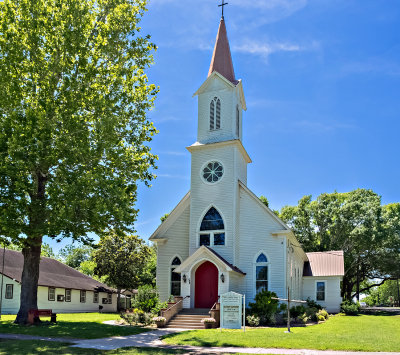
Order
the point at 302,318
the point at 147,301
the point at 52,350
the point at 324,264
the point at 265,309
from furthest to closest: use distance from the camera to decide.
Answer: the point at 324,264 → the point at 147,301 → the point at 302,318 → the point at 265,309 → the point at 52,350

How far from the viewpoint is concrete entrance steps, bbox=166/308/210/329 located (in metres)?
20.9

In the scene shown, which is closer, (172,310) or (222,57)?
→ (172,310)

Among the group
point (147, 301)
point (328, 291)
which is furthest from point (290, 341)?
point (328, 291)

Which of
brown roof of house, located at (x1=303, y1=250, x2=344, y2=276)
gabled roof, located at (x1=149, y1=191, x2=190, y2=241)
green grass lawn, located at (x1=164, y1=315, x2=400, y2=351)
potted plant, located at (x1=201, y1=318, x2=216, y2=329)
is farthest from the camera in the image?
brown roof of house, located at (x1=303, y1=250, x2=344, y2=276)

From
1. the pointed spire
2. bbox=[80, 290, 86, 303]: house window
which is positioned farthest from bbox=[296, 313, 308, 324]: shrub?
bbox=[80, 290, 86, 303]: house window

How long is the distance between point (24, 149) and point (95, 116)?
3734 mm

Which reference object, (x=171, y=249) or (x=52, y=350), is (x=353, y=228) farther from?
(x=52, y=350)

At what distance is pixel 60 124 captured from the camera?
18750mm

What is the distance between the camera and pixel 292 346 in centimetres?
1316

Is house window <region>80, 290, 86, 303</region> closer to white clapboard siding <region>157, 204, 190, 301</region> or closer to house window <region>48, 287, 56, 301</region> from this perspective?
house window <region>48, 287, 56, 301</region>

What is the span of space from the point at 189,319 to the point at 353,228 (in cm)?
2888

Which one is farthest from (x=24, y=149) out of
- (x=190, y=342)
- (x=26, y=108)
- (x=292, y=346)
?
(x=292, y=346)

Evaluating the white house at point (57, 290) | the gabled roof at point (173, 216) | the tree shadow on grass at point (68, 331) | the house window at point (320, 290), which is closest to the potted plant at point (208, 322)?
the tree shadow on grass at point (68, 331)

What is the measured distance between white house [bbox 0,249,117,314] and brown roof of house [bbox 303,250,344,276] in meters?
19.4
